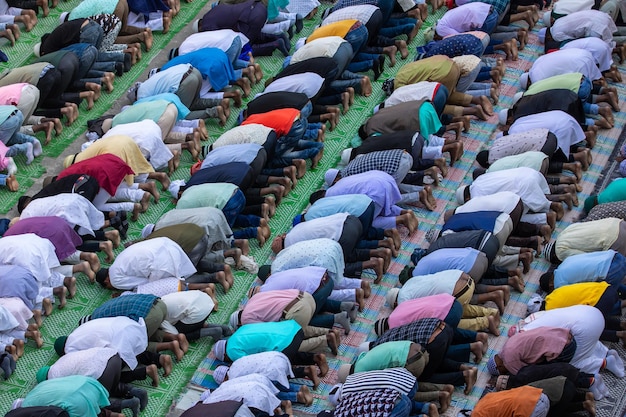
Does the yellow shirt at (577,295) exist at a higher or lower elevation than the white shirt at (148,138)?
lower

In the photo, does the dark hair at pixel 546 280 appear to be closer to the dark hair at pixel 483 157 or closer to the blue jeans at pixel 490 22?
the dark hair at pixel 483 157

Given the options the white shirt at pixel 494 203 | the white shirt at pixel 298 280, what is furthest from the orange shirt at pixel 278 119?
the white shirt at pixel 298 280

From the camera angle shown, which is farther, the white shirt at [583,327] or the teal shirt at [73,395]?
the white shirt at [583,327]

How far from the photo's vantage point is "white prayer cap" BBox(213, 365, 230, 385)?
630 inches

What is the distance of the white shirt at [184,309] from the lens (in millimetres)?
16438

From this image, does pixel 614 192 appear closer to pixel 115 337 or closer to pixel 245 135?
pixel 245 135

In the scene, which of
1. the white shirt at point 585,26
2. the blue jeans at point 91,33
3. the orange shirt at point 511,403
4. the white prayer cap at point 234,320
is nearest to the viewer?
the orange shirt at point 511,403

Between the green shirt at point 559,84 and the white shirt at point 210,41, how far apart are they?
395cm

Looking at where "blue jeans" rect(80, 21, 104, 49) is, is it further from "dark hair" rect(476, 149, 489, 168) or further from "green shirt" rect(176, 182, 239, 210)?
"dark hair" rect(476, 149, 489, 168)

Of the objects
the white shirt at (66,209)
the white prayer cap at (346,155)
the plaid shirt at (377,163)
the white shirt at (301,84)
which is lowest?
the white prayer cap at (346,155)

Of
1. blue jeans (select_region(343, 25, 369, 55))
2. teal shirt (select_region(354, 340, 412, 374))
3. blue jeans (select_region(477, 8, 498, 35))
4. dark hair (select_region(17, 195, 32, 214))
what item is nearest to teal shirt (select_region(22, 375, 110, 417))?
teal shirt (select_region(354, 340, 412, 374))

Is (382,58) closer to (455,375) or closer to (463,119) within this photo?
(463,119)

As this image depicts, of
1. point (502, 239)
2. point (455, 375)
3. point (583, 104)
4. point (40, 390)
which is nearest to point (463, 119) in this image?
point (583, 104)

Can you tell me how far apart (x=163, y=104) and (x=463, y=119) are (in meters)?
3.77
